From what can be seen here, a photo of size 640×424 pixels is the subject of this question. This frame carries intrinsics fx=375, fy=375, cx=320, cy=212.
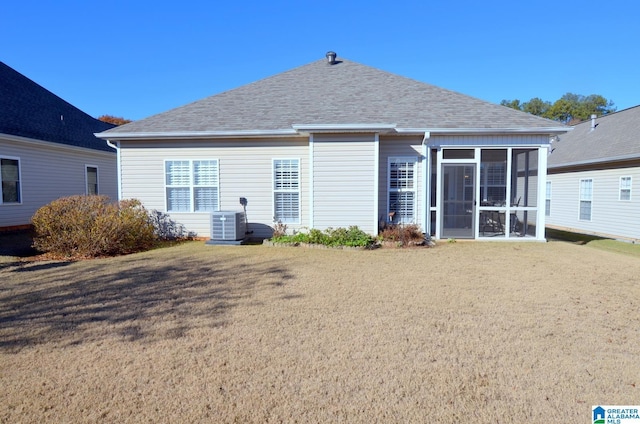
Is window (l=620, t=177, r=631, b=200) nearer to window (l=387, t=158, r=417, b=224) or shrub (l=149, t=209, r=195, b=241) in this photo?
window (l=387, t=158, r=417, b=224)

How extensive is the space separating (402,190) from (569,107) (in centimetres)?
5041

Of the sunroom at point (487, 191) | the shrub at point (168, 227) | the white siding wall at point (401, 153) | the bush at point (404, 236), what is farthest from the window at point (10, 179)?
the sunroom at point (487, 191)

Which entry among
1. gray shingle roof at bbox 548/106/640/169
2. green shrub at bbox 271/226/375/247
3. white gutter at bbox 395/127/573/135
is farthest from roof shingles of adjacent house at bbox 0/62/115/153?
gray shingle roof at bbox 548/106/640/169

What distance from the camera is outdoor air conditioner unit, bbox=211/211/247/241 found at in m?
9.87

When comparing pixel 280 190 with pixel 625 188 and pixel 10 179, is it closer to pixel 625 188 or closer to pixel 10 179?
pixel 10 179

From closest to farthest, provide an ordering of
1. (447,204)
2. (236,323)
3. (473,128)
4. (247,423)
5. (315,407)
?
(247,423) → (315,407) → (236,323) → (473,128) → (447,204)

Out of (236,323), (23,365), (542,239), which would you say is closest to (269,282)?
(236,323)

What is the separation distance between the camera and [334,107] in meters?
11.6

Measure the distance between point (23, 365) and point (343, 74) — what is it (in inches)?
500

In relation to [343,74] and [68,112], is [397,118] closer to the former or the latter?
[343,74]

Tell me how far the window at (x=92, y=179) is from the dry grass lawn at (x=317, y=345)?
413 inches

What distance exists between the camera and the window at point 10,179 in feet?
40.2

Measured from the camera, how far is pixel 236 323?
427 centimetres

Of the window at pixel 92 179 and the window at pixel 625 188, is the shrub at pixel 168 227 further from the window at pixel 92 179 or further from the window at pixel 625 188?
the window at pixel 625 188
